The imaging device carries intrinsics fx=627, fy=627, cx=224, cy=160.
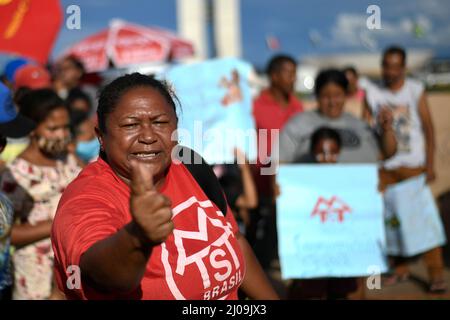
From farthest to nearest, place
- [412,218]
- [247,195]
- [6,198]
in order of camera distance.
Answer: [412,218] < [247,195] < [6,198]

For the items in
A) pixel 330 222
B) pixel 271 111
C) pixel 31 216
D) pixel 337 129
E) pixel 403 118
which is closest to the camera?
pixel 31 216

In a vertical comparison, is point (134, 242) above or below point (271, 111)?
below

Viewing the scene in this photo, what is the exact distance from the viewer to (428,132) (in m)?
5.82

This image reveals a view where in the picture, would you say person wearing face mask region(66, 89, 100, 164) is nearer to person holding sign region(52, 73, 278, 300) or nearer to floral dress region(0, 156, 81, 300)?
floral dress region(0, 156, 81, 300)

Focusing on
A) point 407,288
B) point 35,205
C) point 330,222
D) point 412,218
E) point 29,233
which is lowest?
point 407,288

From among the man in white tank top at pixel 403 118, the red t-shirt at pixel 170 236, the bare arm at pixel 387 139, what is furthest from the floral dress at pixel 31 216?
the man in white tank top at pixel 403 118

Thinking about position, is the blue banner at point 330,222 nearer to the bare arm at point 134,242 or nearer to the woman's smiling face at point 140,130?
the woman's smiling face at point 140,130

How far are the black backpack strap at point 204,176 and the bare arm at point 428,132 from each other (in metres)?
3.76

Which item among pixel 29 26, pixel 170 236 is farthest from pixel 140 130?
pixel 29 26

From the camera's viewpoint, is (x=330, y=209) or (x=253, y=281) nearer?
(x=253, y=281)

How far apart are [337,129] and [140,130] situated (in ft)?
10.2

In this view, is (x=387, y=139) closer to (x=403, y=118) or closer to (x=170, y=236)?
(x=403, y=118)

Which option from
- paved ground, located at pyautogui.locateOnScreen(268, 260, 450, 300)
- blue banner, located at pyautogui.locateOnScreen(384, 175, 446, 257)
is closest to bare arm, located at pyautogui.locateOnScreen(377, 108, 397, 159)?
blue banner, located at pyautogui.locateOnScreen(384, 175, 446, 257)

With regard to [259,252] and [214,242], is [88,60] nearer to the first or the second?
[259,252]
